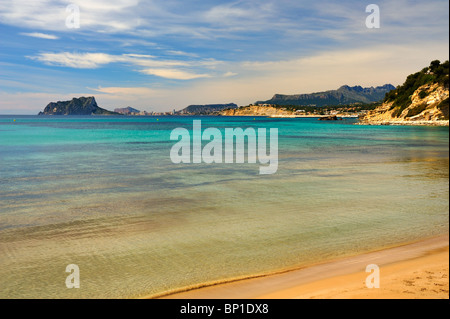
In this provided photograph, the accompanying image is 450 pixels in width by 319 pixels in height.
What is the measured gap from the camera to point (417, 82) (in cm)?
10144

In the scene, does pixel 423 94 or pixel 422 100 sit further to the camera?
pixel 422 100

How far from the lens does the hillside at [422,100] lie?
273ft

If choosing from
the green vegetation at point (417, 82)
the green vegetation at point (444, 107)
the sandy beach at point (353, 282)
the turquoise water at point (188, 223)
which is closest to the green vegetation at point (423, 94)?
the green vegetation at point (417, 82)

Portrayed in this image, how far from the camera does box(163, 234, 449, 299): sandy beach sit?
20.5ft

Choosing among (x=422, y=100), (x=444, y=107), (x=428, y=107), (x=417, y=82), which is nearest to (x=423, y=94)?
(x=422, y=100)

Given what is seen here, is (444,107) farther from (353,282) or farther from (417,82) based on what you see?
(353,282)

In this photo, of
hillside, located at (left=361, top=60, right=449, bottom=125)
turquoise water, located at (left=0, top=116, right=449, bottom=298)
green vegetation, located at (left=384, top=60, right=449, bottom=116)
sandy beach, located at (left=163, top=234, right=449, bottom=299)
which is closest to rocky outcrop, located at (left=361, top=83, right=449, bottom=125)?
hillside, located at (left=361, top=60, right=449, bottom=125)

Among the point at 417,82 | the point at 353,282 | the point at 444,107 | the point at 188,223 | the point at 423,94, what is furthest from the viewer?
the point at 417,82

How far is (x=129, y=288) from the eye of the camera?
693cm

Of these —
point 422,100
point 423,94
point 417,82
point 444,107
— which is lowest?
point 444,107

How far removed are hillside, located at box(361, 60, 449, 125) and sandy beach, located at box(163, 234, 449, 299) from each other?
82264 mm

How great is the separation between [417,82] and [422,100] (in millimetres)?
14699

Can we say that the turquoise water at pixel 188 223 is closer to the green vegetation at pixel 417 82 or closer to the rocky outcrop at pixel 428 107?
the rocky outcrop at pixel 428 107

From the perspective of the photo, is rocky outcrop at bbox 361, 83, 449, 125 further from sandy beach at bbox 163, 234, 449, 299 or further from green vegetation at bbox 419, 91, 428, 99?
sandy beach at bbox 163, 234, 449, 299
